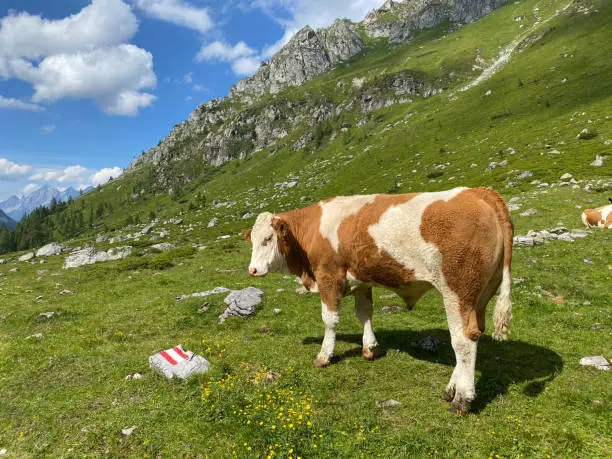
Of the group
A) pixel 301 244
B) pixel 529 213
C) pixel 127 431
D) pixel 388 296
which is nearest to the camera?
pixel 127 431

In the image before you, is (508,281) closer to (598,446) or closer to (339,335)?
(598,446)

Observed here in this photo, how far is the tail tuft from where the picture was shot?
714 centimetres

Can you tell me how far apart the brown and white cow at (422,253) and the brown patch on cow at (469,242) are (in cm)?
2

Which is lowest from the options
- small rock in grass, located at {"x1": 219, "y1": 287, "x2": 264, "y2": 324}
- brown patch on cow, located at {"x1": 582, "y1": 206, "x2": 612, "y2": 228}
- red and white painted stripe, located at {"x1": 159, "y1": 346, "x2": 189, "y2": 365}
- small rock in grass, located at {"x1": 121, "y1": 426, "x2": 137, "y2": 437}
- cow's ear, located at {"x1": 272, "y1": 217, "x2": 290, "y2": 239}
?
brown patch on cow, located at {"x1": 582, "y1": 206, "x2": 612, "y2": 228}

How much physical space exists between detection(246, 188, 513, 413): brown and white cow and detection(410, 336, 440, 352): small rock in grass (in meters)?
1.74

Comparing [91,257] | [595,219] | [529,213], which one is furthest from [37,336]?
[91,257]

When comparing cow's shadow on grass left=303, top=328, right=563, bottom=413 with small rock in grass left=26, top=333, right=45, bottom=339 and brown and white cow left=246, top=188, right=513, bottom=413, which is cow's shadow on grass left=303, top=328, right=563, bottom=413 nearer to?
brown and white cow left=246, top=188, right=513, bottom=413

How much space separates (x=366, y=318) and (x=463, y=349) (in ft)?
11.2

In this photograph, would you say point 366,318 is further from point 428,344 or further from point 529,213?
→ point 529,213

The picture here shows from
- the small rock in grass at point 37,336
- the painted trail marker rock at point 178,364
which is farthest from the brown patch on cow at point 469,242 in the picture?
the small rock in grass at point 37,336

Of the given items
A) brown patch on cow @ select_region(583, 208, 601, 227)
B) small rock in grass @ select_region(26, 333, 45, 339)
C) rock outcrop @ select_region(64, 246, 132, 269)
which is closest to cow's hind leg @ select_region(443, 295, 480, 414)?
small rock in grass @ select_region(26, 333, 45, 339)

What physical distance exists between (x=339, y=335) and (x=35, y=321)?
14.3 metres

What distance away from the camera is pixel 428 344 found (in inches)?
403

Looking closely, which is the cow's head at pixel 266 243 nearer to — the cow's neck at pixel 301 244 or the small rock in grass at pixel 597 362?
the cow's neck at pixel 301 244
